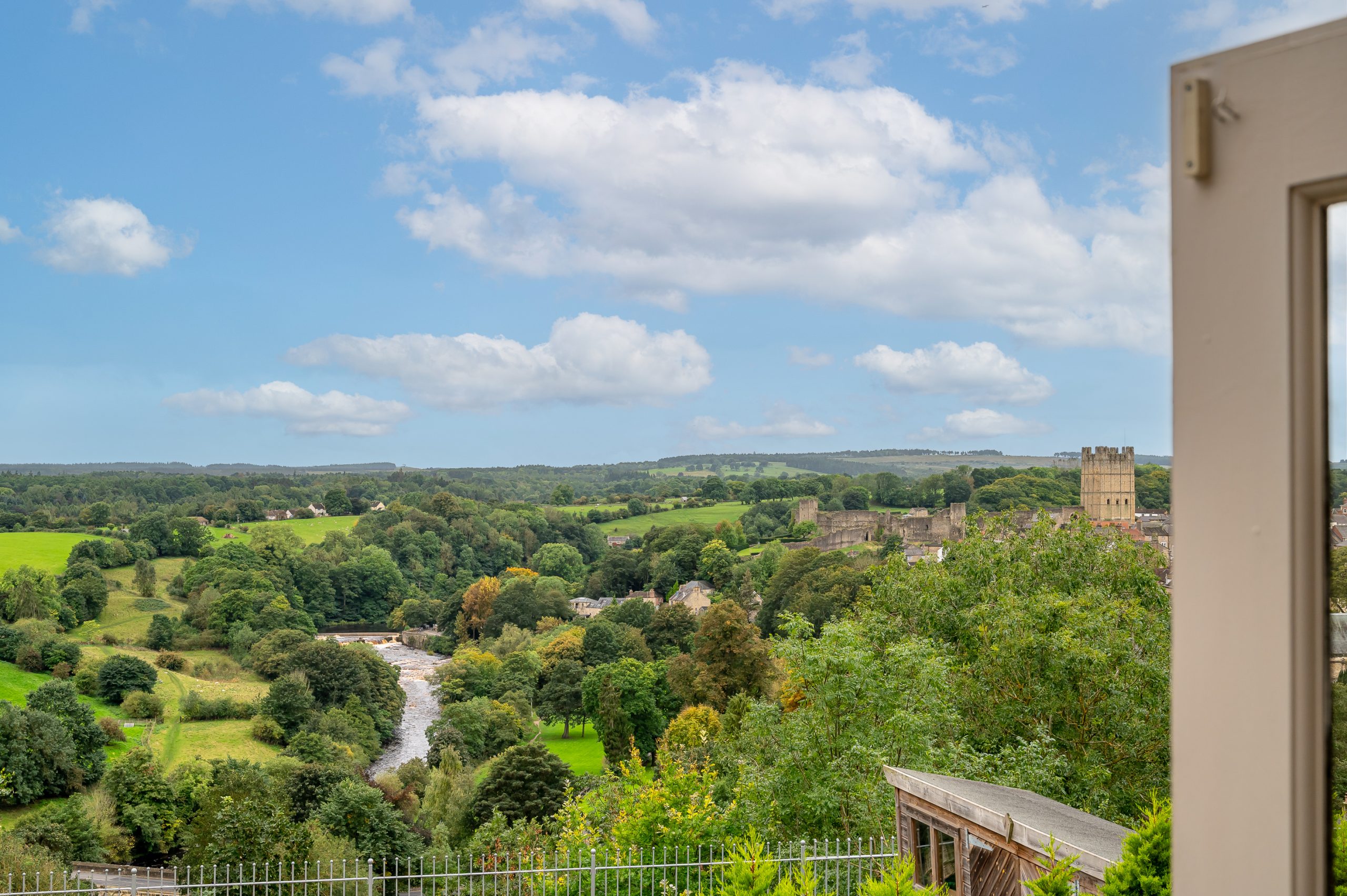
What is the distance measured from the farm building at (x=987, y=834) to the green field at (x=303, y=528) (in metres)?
71.4

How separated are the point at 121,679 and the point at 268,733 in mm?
8164

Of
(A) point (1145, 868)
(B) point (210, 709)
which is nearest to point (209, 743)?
(B) point (210, 709)

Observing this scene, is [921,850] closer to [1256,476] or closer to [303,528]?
[1256,476]

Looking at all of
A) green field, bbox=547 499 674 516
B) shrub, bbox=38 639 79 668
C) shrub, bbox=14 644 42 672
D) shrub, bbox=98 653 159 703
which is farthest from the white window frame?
green field, bbox=547 499 674 516

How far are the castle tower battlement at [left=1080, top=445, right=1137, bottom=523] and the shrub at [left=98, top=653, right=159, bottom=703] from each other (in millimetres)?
46177

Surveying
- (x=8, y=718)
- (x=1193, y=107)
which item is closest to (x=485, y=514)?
(x=8, y=718)

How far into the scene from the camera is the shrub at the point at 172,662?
46406 mm

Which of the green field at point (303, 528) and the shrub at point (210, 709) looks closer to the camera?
the shrub at point (210, 709)

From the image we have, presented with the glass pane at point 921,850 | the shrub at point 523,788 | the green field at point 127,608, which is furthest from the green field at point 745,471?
the glass pane at point 921,850

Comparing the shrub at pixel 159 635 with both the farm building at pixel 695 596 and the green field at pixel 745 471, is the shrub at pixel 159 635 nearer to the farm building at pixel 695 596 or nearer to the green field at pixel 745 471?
the farm building at pixel 695 596

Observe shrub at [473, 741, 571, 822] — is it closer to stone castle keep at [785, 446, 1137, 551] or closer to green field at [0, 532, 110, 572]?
stone castle keep at [785, 446, 1137, 551]

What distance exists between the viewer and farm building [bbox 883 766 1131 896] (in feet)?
17.0

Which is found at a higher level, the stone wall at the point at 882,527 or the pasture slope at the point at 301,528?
the stone wall at the point at 882,527

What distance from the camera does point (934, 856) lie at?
6527 mm
